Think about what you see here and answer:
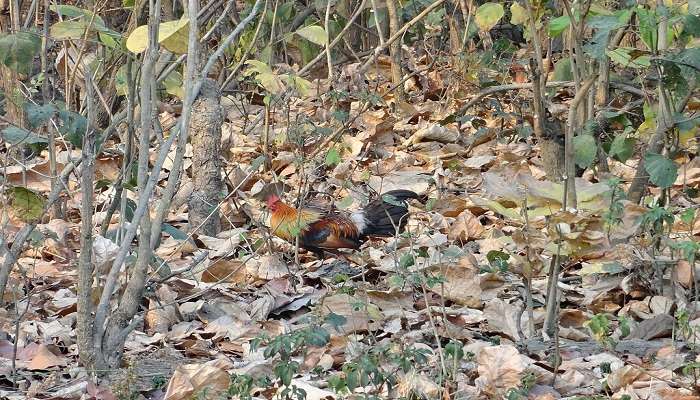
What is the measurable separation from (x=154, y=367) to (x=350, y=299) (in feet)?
2.01

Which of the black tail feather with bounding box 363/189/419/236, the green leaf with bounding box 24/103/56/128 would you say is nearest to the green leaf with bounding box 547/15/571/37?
the black tail feather with bounding box 363/189/419/236

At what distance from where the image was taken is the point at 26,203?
3203 mm

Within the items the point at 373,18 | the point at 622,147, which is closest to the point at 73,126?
the point at 622,147

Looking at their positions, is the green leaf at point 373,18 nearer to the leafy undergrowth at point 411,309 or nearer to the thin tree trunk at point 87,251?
the leafy undergrowth at point 411,309

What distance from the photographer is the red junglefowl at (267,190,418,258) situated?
A: 480cm

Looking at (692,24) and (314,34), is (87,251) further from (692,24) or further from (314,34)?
(692,24)

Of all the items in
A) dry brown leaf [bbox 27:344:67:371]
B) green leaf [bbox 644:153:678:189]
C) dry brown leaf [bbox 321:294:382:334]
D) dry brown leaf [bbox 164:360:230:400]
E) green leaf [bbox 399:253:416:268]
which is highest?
green leaf [bbox 644:153:678:189]

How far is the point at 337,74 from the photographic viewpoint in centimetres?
694

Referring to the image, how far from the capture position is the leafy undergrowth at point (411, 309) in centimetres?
294

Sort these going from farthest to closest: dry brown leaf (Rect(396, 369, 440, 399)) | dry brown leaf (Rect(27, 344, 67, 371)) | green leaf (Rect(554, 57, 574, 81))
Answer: green leaf (Rect(554, 57, 574, 81))
dry brown leaf (Rect(27, 344, 67, 371))
dry brown leaf (Rect(396, 369, 440, 399))

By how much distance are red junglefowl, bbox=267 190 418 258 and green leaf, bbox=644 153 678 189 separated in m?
1.32

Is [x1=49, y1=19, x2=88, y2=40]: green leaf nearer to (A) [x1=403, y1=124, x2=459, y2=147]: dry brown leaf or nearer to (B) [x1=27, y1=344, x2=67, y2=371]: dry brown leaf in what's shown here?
(B) [x1=27, y1=344, x2=67, y2=371]: dry brown leaf

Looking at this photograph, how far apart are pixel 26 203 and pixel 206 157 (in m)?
1.80

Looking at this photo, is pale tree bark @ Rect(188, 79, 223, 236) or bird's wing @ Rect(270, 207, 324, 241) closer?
bird's wing @ Rect(270, 207, 324, 241)
